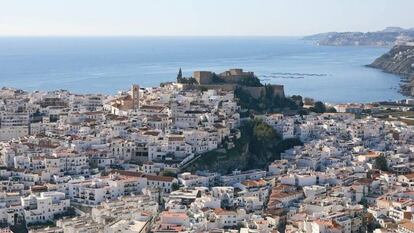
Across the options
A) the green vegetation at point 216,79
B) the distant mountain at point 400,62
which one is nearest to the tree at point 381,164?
the green vegetation at point 216,79

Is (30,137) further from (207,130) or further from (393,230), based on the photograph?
(393,230)

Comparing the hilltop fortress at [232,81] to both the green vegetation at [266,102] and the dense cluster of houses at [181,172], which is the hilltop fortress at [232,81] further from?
the dense cluster of houses at [181,172]

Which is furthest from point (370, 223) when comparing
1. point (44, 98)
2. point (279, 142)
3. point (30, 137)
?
point (44, 98)

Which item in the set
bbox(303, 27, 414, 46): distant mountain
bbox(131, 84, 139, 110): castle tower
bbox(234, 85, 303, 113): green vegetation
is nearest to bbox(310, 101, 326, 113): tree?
bbox(234, 85, 303, 113): green vegetation

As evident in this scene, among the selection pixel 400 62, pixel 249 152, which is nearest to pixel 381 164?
pixel 249 152

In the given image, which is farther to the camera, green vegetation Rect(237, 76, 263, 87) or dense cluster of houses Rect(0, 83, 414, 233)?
green vegetation Rect(237, 76, 263, 87)

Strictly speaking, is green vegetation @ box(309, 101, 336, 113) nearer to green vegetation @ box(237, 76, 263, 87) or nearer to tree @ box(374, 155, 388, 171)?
green vegetation @ box(237, 76, 263, 87)

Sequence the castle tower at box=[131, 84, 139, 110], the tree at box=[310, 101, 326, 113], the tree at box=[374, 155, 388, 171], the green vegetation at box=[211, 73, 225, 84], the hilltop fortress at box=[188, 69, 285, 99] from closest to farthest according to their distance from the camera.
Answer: the tree at box=[374, 155, 388, 171] < the castle tower at box=[131, 84, 139, 110] < the hilltop fortress at box=[188, 69, 285, 99] < the tree at box=[310, 101, 326, 113] < the green vegetation at box=[211, 73, 225, 84]
